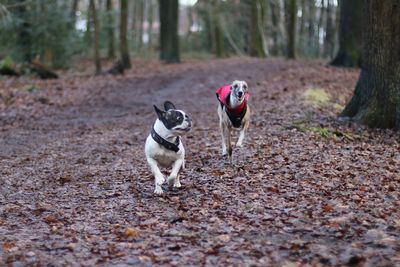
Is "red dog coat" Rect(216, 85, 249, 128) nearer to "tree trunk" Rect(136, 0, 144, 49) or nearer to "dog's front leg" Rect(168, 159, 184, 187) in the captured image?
"dog's front leg" Rect(168, 159, 184, 187)

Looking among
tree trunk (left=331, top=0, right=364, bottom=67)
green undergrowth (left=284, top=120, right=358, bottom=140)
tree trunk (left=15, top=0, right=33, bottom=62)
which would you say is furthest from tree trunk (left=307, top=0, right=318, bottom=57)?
green undergrowth (left=284, top=120, right=358, bottom=140)

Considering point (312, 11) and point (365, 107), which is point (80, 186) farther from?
point (312, 11)

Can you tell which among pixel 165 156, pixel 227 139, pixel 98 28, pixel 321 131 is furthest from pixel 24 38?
pixel 165 156

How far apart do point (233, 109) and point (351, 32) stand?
1704 centimetres

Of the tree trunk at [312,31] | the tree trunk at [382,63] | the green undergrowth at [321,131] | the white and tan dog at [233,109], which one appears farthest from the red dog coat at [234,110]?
the tree trunk at [312,31]

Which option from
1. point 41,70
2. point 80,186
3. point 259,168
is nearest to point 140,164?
point 80,186

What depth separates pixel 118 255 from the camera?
5.80 metres

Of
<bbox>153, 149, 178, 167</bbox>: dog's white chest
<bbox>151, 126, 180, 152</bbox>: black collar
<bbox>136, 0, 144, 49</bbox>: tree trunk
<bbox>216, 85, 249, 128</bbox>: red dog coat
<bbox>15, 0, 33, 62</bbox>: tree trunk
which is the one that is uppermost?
<bbox>136, 0, 144, 49</bbox>: tree trunk

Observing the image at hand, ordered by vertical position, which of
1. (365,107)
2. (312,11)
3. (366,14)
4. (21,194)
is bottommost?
(21,194)

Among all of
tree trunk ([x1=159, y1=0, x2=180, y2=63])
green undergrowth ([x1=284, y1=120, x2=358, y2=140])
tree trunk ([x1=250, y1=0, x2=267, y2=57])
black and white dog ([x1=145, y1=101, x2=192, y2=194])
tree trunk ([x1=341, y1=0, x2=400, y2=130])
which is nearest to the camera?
black and white dog ([x1=145, y1=101, x2=192, y2=194])

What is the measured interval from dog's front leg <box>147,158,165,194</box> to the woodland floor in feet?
0.45

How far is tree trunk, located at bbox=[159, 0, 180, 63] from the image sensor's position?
34250mm

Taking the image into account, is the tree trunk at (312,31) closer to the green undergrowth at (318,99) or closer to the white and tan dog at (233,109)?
the green undergrowth at (318,99)

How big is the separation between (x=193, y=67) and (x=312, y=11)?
80.9 ft
